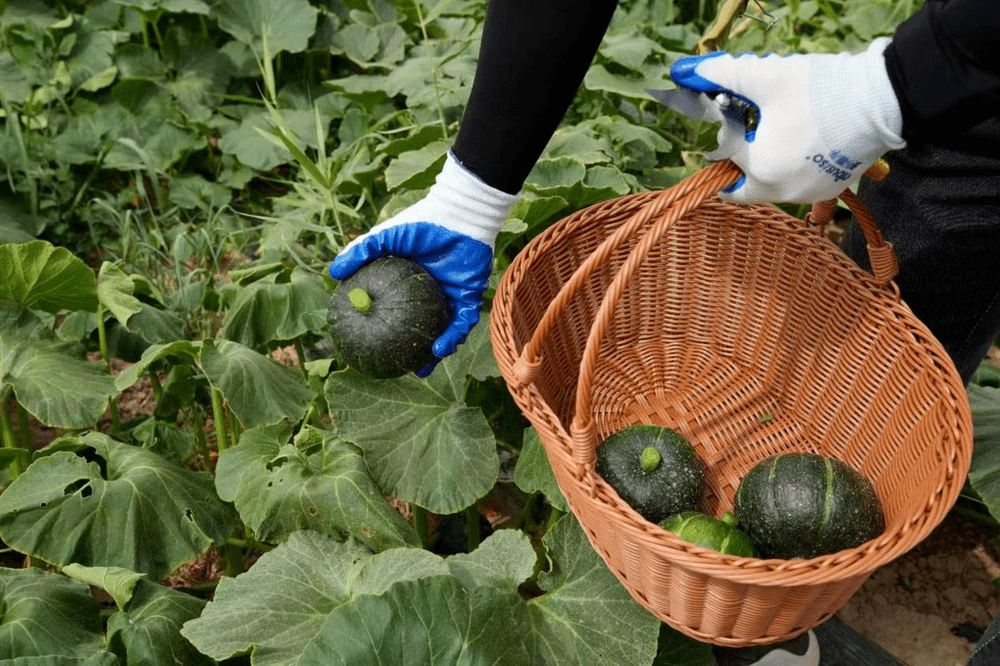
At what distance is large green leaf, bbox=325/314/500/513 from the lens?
5.98ft

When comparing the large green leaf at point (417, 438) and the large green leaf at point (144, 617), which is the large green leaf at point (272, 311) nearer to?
the large green leaf at point (417, 438)

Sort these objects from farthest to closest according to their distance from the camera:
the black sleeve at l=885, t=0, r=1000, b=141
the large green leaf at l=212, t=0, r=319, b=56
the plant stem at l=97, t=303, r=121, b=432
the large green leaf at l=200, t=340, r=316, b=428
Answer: the large green leaf at l=212, t=0, r=319, b=56
the plant stem at l=97, t=303, r=121, b=432
the large green leaf at l=200, t=340, r=316, b=428
the black sleeve at l=885, t=0, r=1000, b=141

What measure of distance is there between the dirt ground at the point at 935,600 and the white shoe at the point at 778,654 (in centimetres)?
29

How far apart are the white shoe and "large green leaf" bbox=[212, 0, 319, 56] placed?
2612 mm

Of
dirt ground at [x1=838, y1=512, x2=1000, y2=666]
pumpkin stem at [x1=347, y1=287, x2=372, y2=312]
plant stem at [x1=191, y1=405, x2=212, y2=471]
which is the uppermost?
pumpkin stem at [x1=347, y1=287, x2=372, y2=312]

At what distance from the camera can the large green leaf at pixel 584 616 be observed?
1598 mm

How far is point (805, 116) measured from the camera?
1.39 metres

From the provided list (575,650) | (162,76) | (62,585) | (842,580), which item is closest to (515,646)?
(575,650)

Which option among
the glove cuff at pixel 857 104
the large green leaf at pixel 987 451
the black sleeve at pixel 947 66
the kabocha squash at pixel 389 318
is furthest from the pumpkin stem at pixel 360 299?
the large green leaf at pixel 987 451

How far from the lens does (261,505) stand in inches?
71.1

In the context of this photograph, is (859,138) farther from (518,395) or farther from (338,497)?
(338,497)

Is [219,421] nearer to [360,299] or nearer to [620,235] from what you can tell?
[360,299]

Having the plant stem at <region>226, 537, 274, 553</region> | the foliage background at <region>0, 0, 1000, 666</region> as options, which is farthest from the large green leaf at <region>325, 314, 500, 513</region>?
the plant stem at <region>226, 537, 274, 553</region>

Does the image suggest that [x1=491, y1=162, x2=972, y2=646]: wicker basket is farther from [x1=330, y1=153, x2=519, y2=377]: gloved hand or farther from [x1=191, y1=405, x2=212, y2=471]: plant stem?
[x1=191, y1=405, x2=212, y2=471]: plant stem
